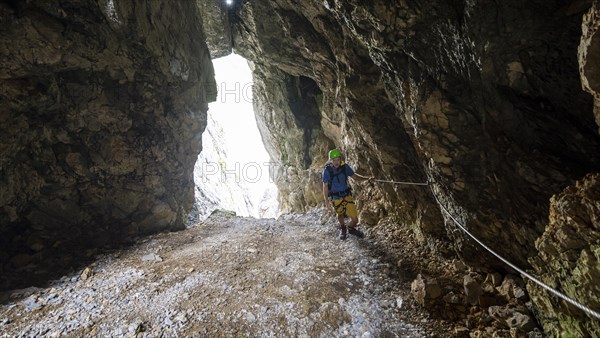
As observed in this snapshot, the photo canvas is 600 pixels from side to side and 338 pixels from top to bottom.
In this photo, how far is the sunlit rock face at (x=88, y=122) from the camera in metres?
6.81

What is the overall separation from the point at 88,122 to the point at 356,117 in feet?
25.6

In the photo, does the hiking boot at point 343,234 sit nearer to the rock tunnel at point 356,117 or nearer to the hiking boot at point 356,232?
the hiking boot at point 356,232

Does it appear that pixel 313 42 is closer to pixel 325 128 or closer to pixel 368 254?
pixel 325 128

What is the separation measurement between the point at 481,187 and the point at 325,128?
9.61 m

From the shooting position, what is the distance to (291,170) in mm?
17734

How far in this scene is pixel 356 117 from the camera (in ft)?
25.4

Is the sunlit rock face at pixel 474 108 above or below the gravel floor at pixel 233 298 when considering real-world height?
above

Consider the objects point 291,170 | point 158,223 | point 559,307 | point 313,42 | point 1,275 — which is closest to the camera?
point 559,307

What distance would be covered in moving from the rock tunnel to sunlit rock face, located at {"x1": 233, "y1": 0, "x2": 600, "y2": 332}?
2cm

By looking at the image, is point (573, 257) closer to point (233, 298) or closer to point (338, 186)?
point (233, 298)

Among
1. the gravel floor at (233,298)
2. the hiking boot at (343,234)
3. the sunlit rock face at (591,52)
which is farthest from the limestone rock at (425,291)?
the sunlit rock face at (591,52)

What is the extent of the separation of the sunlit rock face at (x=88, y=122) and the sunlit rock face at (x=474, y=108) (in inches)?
205

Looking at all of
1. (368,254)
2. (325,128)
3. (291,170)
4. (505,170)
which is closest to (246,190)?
(291,170)

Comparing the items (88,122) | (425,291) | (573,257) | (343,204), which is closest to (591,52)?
(573,257)
